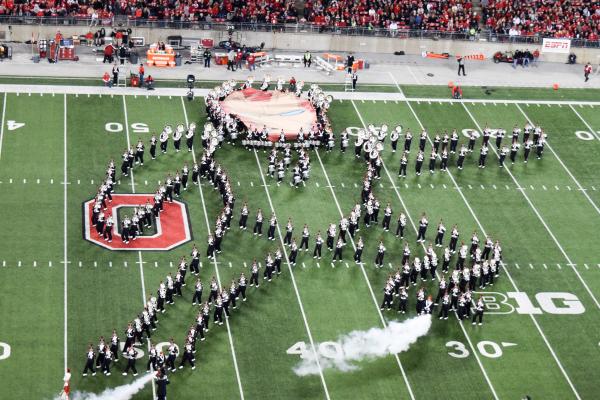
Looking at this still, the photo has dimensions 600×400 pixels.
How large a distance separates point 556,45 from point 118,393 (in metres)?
35.6

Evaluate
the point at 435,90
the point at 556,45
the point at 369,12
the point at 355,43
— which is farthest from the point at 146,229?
the point at 556,45

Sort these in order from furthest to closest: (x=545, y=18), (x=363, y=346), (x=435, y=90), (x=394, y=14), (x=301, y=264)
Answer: (x=545, y=18), (x=394, y=14), (x=435, y=90), (x=301, y=264), (x=363, y=346)

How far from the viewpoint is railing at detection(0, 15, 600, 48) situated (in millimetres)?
66062

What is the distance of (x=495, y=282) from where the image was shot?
4794 centimetres

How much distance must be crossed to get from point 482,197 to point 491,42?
17.5m

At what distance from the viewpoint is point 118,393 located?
133 feet

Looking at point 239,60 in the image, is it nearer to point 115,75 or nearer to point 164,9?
point 164,9

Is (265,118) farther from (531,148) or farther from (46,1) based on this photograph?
(46,1)

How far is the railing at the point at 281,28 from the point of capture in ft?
217

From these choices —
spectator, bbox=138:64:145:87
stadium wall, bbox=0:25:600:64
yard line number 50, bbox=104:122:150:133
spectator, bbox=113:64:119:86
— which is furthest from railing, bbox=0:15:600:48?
yard line number 50, bbox=104:122:150:133

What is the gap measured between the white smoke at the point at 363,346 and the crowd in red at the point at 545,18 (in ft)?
92.1

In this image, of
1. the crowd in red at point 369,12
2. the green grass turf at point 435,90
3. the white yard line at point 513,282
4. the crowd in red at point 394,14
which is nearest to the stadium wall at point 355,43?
the crowd in red at point 369,12

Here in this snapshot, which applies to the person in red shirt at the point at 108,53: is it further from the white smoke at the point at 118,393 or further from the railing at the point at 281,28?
the white smoke at the point at 118,393

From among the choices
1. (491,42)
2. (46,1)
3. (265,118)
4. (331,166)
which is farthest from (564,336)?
(46,1)
